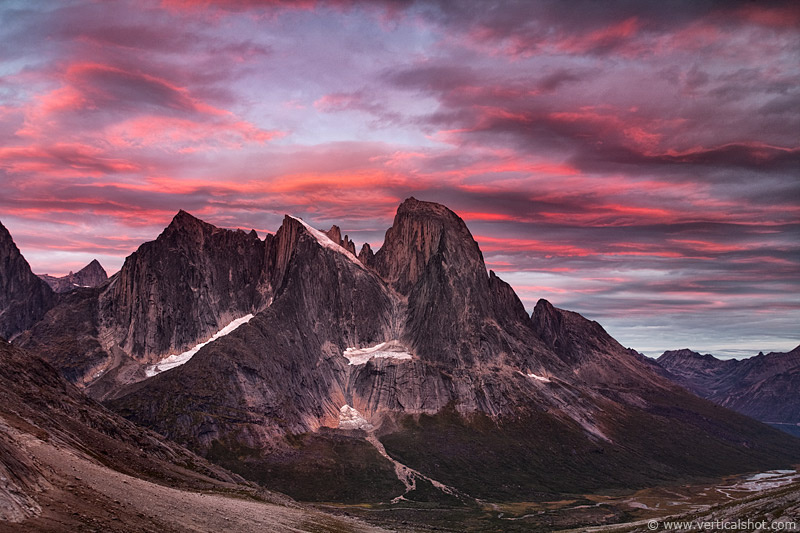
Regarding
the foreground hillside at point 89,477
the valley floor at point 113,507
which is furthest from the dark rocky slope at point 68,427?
the valley floor at point 113,507

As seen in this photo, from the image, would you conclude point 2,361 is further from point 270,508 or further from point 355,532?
point 355,532

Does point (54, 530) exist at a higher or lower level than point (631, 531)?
higher

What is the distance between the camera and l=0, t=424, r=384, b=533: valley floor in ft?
260

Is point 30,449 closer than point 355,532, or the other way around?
point 30,449

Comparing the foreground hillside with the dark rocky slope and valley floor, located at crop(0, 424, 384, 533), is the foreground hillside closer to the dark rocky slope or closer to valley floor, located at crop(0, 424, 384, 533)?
valley floor, located at crop(0, 424, 384, 533)

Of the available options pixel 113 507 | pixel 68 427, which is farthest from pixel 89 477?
pixel 68 427

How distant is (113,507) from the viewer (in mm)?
90312

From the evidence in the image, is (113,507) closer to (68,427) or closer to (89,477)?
(89,477)

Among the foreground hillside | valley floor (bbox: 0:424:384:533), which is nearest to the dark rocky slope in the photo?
the foreground hillside

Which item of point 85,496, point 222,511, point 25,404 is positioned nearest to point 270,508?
point 222,511

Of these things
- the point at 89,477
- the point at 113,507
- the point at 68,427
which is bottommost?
the point at 113,507

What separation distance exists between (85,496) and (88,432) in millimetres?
73598

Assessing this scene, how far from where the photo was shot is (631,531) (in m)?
156

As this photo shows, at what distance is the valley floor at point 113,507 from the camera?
3118 inches
